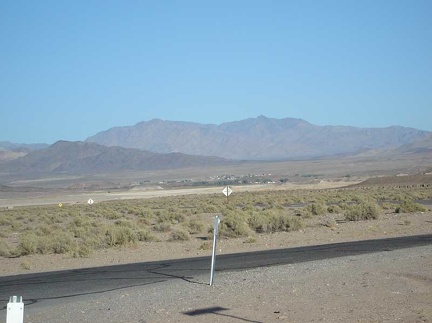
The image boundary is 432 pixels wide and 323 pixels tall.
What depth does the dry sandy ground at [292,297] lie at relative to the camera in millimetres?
10992

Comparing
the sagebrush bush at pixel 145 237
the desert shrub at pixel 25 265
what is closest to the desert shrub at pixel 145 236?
the sagebrush bush at pixel 145 237

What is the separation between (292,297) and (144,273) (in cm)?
580

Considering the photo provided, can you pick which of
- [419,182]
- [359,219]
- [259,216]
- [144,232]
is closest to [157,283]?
[144,232]

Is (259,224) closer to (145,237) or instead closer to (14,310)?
(145,237)

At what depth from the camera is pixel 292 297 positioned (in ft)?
41.1

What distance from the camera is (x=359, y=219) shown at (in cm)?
3756

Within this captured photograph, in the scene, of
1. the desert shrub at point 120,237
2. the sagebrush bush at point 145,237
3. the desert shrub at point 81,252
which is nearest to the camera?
the desert shrub at point 81,252

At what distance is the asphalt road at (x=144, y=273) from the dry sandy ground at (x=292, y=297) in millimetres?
864

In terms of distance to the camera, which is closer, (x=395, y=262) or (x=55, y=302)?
(x=55, y=302)

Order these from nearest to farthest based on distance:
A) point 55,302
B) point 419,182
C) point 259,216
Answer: point 55,302, point 259,216, point 419,182

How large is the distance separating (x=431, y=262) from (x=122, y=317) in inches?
333

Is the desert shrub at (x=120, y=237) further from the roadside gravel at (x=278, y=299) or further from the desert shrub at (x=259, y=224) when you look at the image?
the roadside gravel at (x=278, y=299)

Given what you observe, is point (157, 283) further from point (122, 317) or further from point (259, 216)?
point (259, 216)

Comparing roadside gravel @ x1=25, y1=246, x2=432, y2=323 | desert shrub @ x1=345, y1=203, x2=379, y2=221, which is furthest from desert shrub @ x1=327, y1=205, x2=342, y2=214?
roadside gravel @ x1=25, y1=246, x2=432, y2=323
